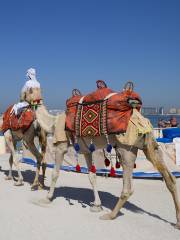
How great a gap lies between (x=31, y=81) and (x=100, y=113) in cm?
236

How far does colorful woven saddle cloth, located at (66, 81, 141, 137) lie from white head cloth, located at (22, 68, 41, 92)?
1.39 meters

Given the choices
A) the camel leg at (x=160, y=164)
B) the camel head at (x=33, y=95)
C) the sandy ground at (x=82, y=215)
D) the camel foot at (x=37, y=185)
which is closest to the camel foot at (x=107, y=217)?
the sandy ground at (x=82, y=215)

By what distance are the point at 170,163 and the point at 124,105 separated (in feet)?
15.0

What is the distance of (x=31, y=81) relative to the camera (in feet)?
24.4

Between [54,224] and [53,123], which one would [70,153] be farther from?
[54,224]

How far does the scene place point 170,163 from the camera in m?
9.50

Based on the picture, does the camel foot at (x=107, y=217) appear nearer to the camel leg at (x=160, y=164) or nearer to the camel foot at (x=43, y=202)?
the camel leg at (x=160, y=164)

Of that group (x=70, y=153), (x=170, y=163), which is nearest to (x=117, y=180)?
(x=170, y=163)

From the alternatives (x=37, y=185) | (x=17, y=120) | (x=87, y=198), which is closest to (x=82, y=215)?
(x=87, y=198)

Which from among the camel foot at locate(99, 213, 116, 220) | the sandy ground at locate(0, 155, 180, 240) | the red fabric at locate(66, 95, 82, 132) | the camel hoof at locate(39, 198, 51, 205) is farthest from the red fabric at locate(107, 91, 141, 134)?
the camel hoof at locate(39, 198, 51, 205)

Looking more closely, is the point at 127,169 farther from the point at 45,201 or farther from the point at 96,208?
the point at 45,201

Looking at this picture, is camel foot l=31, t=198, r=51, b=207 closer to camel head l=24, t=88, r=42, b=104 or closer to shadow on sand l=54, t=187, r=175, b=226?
shadow on sand l=54, t=187, r=175, b=226

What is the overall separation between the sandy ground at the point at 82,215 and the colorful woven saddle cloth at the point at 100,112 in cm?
138

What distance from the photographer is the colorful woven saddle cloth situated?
545 centimetres
